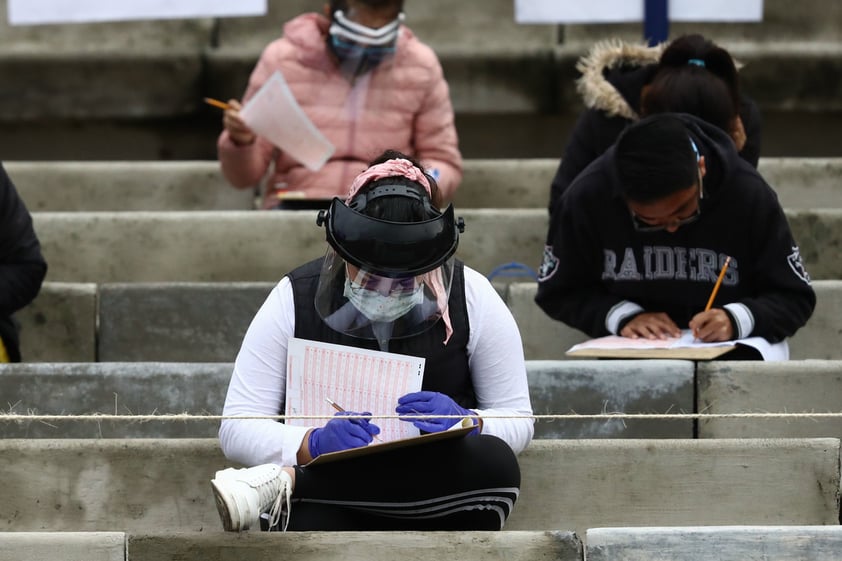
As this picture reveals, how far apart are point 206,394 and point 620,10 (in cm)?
307

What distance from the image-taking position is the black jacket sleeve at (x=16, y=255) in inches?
183

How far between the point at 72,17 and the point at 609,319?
9.55ft

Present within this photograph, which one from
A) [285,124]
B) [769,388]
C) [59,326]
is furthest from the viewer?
[285,124]

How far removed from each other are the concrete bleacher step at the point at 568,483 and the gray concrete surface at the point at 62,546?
2.25ft

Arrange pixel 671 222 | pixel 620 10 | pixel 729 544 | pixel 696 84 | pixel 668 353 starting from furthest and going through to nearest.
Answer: pixel 620 10 < pixel 696 84 < pixel 671 222 < pixel 668 353 < pixel 729 544

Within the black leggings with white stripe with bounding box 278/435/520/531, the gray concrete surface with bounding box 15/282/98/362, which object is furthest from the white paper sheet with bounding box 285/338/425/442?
the gray concrete surface with bounding box 15/282/98/362

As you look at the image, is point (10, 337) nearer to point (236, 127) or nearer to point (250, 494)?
point (236, 127)

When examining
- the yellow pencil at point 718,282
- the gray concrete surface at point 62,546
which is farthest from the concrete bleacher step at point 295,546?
the yellow pencil at point 718,282

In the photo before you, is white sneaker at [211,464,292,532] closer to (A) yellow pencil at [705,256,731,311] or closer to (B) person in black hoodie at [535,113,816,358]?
(B) person in black hoodie at [535,113,816,358]

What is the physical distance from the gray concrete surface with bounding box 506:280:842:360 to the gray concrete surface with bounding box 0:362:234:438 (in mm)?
1164

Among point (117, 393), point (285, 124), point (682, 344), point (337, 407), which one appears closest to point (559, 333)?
point (682, 344)

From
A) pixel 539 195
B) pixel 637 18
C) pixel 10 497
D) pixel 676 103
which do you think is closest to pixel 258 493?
pixel 10 497

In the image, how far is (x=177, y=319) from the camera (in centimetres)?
507

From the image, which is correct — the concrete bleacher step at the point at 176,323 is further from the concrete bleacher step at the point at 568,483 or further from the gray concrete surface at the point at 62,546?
the gray concrete surface at the point at 62,546
